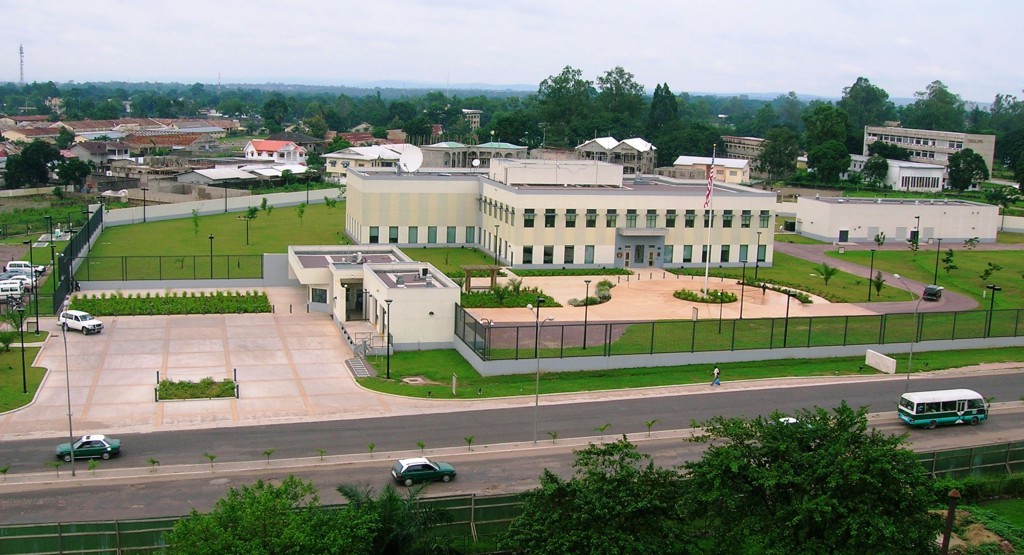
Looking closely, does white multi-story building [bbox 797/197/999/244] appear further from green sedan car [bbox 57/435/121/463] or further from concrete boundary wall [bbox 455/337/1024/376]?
green sedan car [bbox 57/435/121/463]

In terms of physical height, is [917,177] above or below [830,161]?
below

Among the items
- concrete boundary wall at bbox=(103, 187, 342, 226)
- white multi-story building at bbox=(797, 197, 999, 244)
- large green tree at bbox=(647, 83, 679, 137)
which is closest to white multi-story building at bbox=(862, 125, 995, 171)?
large green tree at bbox=(647, 83, 679, 137)

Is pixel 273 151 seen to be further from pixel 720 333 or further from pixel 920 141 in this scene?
pixel 720 333

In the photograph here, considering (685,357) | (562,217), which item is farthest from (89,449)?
(562,217)

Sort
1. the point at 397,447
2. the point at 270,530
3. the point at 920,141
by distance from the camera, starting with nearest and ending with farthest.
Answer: the point at 270,530
the point at 397,447
the point at 920,141

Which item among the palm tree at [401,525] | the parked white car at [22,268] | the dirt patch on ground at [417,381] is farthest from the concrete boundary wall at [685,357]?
the parked white car at [22,268]

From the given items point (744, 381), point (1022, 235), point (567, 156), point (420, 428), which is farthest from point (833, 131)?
point (420, 428)
